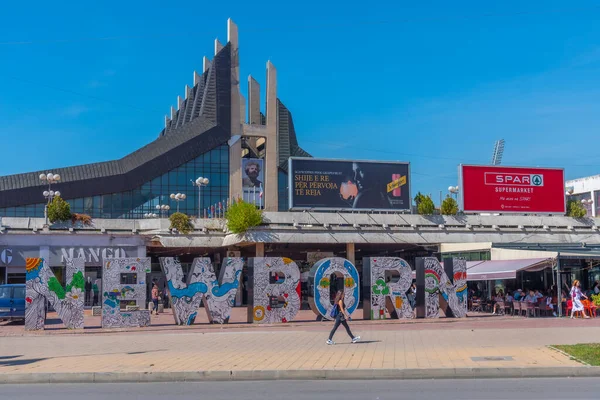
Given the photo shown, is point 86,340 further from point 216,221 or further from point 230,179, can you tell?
point 230,179

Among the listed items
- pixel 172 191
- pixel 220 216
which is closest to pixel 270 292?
pixel 220 216

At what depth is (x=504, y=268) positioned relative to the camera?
29.4 m

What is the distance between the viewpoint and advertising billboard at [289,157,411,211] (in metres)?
42.6

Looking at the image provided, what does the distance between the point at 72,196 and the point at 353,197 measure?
33.4 metres

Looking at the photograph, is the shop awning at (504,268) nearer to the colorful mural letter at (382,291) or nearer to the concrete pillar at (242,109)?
the colorful mural letter at (382,291)

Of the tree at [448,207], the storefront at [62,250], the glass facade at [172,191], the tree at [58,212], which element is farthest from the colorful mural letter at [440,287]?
the glass facade at [172,191]

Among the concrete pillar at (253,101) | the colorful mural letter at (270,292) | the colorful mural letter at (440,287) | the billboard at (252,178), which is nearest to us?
the colorful mural letter at (270,292)

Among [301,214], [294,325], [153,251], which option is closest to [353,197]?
[301,214]

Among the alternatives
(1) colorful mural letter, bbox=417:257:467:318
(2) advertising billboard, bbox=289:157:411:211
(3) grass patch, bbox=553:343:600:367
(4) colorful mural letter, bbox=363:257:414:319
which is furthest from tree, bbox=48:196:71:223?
(3) grass patch, bbox=553:343:600:367

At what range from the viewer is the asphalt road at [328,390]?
11.1 metres

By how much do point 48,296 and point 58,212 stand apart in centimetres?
1502

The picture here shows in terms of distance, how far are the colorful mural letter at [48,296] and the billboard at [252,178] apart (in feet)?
151

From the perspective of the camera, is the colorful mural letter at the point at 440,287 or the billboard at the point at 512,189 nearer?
the colorful mural letter at the point at 440,287

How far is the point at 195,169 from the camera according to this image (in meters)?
71.4
